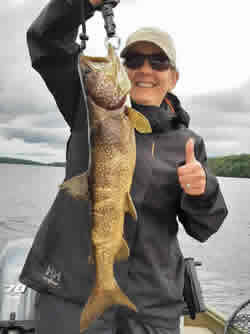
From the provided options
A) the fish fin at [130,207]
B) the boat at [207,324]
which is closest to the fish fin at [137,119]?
the fish fin at [130,207]

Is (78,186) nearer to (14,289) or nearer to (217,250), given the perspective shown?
(14,289)

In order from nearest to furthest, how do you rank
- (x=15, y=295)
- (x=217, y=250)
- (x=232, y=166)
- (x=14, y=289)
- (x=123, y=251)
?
1. (x=123, y=251)
2. (x=15, y=295)
3. (x=14, y=289)
4. (x=217, y=250)
5. (x=232, y=166)

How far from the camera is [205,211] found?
2.67 meters

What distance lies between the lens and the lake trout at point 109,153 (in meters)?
2.08

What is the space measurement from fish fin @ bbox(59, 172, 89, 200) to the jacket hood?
87cm

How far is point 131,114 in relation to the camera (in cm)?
213

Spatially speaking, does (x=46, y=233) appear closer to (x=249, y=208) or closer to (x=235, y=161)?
(x=249, y=208)

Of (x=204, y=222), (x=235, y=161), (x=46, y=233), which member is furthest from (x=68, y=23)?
(x=235, y=161)

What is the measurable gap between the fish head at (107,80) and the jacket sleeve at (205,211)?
86cm

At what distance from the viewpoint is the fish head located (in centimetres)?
206

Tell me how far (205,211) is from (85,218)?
791 millimetres

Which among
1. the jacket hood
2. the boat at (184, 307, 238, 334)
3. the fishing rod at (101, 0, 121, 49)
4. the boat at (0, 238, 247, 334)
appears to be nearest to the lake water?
the boat at (184, 307, 238, 334)

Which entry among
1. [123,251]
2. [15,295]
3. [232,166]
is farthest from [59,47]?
[232,166]

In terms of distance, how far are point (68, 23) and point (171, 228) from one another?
1.50m
